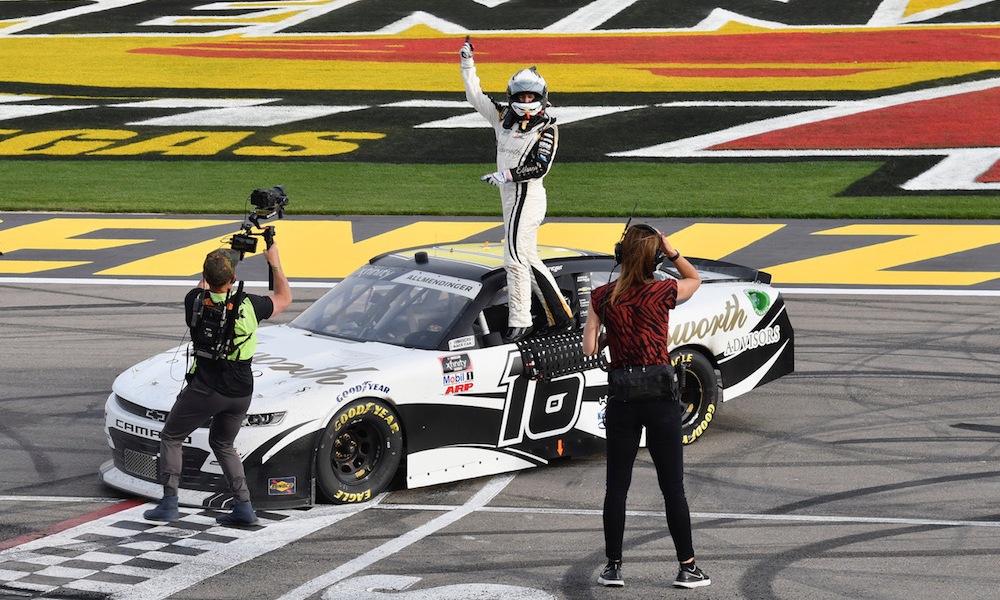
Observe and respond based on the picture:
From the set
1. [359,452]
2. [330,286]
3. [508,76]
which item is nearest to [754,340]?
[359,452]

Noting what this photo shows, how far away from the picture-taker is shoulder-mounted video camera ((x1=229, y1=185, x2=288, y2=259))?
740 centimetres

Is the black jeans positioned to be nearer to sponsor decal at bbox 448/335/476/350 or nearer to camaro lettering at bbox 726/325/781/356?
sponsor decal at bbox 448/335/476/350

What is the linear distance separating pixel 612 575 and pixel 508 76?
25.6m

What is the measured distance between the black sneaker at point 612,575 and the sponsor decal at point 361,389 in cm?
201

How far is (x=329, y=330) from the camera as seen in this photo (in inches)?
359

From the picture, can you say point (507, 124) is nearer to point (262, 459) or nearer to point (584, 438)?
point (584, 438)

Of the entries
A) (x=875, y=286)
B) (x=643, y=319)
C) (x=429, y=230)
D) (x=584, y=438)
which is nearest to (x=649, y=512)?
(x=584, y=438)

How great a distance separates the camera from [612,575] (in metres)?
6.53

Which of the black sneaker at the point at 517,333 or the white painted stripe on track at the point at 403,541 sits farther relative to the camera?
the black sneaker at the point at 517,333

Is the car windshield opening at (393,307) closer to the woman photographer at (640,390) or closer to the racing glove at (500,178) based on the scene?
the racing glove at (500,178)

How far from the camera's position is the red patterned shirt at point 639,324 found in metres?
6.42

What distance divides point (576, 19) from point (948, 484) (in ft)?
101

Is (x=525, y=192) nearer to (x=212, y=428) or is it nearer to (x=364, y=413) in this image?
(x=364, y=413)

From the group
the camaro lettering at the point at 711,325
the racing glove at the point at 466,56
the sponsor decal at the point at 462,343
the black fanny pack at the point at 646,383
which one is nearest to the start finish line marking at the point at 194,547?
the sponsor decal at the point at 462,343
